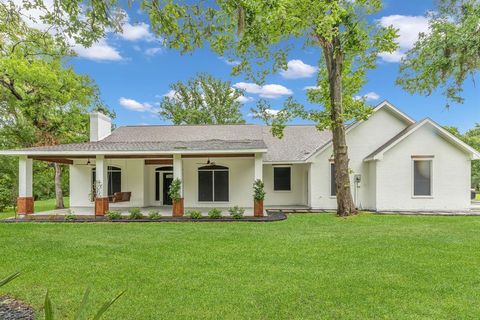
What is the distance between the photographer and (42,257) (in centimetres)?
719

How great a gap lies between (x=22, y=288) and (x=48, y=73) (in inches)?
584

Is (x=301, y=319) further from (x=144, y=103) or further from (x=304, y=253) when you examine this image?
(x=144, y=103)

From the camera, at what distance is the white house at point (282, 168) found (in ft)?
46.0

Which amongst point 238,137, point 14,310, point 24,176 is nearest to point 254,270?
point 14,310

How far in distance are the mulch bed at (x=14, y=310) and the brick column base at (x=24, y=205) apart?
10486 millimetres

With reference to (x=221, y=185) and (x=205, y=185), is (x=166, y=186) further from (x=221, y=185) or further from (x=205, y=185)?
(x=221, y=185)

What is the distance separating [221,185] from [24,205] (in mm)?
8783

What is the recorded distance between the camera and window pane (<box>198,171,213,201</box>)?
17.2 metres

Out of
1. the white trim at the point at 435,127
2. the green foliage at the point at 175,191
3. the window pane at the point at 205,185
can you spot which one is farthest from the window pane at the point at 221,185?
the white trim at the point at 435,127

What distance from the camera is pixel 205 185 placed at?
17.2 metres

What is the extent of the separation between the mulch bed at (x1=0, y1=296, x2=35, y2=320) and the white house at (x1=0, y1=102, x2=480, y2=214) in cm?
901

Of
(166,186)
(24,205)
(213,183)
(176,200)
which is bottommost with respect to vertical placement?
(24,205)

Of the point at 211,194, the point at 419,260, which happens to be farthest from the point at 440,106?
the point at 211,194

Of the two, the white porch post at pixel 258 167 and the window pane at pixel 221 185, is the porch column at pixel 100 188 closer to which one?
the window pane at pixel 221 185
